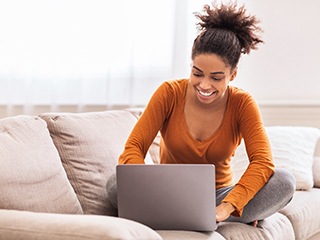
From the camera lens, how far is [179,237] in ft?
6.34

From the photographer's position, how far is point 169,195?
6.52 ft

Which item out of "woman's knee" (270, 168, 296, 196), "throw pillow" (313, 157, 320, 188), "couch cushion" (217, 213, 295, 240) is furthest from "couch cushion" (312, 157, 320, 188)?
"woman's knee" (270, 168, 296, 196)

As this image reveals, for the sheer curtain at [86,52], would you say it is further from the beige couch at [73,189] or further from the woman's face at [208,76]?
the woman's face at [208,76]

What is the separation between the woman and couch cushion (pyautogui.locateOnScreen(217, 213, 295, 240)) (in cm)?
4

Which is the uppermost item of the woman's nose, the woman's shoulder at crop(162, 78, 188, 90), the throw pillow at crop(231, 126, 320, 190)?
the woman's nose

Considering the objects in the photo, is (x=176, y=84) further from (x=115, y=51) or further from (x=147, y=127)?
(x=115, y=51)

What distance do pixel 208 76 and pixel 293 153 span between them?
1.02 metres

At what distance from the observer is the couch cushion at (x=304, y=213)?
259 cm

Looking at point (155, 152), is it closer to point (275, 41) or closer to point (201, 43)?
point (201, 43)

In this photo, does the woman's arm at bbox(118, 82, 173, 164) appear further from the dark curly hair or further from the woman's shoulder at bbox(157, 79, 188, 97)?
the dark curly hair

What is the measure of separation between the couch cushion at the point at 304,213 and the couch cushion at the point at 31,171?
0.86 meters

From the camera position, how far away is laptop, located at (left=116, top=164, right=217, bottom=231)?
1962mm

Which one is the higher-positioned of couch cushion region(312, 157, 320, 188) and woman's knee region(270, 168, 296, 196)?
woman's knee region(270, 168, 296, 196)

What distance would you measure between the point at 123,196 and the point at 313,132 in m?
1.54
